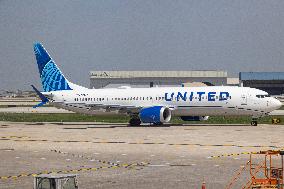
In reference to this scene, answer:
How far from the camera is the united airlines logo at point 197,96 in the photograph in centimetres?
6100

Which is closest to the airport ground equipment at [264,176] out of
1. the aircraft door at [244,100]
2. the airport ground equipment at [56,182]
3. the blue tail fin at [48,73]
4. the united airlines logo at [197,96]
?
the airport ground equipment at [56,182]

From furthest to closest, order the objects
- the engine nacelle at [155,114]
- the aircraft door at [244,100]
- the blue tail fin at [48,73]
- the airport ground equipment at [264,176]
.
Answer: the blue tail fin at [48,73] → the engine nacelle at [155,114] → the aircraft door at [244,100] → the airport ground equipment at [264,176]

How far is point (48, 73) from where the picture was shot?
2837 inches

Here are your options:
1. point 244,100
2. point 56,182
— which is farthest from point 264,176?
point 244,100

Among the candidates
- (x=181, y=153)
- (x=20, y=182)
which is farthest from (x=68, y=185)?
(x=181, y=153)

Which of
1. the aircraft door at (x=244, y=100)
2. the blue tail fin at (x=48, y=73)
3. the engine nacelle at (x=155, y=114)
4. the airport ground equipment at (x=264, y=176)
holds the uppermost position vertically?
the blue tail fin at (x=48, y=73)

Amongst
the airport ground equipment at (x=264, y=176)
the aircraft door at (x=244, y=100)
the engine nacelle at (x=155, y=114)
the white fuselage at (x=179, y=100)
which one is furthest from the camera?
the engine nacelle at (x=155, y=114)

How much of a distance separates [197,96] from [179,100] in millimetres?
2401

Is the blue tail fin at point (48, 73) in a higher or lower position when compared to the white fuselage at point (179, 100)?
higher

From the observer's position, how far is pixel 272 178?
2170cm

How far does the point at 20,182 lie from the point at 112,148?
49.4ft

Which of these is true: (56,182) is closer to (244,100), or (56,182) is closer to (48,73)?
(244,100)

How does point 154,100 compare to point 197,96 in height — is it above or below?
below

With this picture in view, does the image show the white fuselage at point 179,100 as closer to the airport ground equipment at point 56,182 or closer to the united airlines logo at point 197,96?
the united airlines logo at point 197,96
